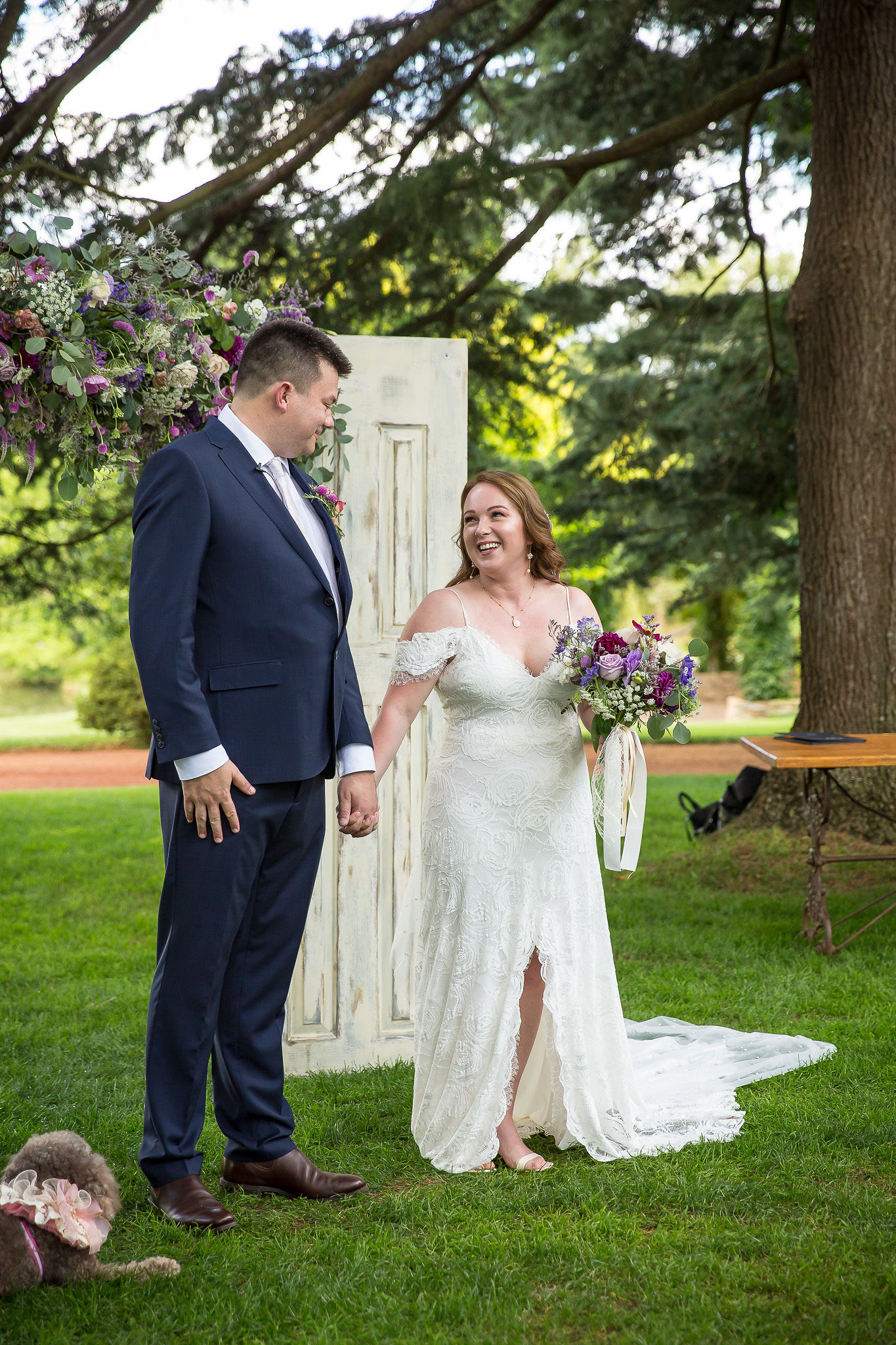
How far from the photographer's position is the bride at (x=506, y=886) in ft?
11.1

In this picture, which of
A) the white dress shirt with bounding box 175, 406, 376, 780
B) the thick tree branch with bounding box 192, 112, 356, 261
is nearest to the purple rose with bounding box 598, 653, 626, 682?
the white dress shirt with bounding box 175, 406, 376, 780

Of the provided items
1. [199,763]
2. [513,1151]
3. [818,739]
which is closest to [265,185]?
[818,739]

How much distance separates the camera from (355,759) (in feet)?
10.3

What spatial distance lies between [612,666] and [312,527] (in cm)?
94

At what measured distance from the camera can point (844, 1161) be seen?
3.25 metres

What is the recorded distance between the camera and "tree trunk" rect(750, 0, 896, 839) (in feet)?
25.2

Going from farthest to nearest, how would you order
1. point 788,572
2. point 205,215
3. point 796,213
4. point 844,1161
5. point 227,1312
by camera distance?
point 788,572 → point 796,213 → point 205,215 → point 844,1161 → point 227,1312

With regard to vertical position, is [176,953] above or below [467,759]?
below

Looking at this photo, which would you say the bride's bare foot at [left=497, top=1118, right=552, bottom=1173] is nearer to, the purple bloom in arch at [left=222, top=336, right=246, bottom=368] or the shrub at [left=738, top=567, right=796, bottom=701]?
the purple bloom in arch at [left=222, top=336, right=246, bottom=368]

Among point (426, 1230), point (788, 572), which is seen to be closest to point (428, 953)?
point (426, 1230)

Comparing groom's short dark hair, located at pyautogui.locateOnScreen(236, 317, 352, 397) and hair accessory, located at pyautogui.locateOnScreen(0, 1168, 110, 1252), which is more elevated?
groom's short dark hair, located at pyautogui.locateOnScreen(236, 317, 352, 397)

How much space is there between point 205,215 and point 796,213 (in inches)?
259

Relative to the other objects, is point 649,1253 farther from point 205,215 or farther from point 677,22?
point 677,22

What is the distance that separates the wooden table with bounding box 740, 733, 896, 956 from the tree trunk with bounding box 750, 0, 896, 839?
159 cm
